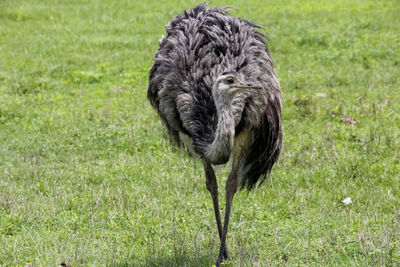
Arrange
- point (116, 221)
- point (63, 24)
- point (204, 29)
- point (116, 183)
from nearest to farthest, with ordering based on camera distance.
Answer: point (204, 29) < point (116, 221) < point (116, 183) < point (63, 24)

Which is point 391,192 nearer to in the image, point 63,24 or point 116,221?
point 116,221

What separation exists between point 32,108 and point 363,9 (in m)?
9.80

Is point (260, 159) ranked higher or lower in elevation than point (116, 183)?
higher

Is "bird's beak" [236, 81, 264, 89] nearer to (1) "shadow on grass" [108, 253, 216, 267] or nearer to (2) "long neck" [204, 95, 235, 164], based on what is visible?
(2) "long neck" [204, 95, 235, 164]

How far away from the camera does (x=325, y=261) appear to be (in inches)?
225

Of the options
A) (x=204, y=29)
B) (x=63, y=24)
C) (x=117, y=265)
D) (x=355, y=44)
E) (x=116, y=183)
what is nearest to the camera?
(x=117, y=265)

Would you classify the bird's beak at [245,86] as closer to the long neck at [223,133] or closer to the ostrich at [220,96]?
the ostrich at [220,96]

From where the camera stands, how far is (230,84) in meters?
5.17

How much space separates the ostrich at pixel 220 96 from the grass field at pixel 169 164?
63cm

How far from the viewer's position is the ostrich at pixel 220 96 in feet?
17.2

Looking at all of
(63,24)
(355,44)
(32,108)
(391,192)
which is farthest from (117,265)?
(63,24)

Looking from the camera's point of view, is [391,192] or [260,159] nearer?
[260,159]

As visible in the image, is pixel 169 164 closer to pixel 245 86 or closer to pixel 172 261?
pixel 172 261

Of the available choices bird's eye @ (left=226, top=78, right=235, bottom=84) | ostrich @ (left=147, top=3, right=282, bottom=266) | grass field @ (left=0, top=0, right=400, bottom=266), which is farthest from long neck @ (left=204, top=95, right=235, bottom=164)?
grass field @ (left=0, top=0, right=400, bottom=266)
